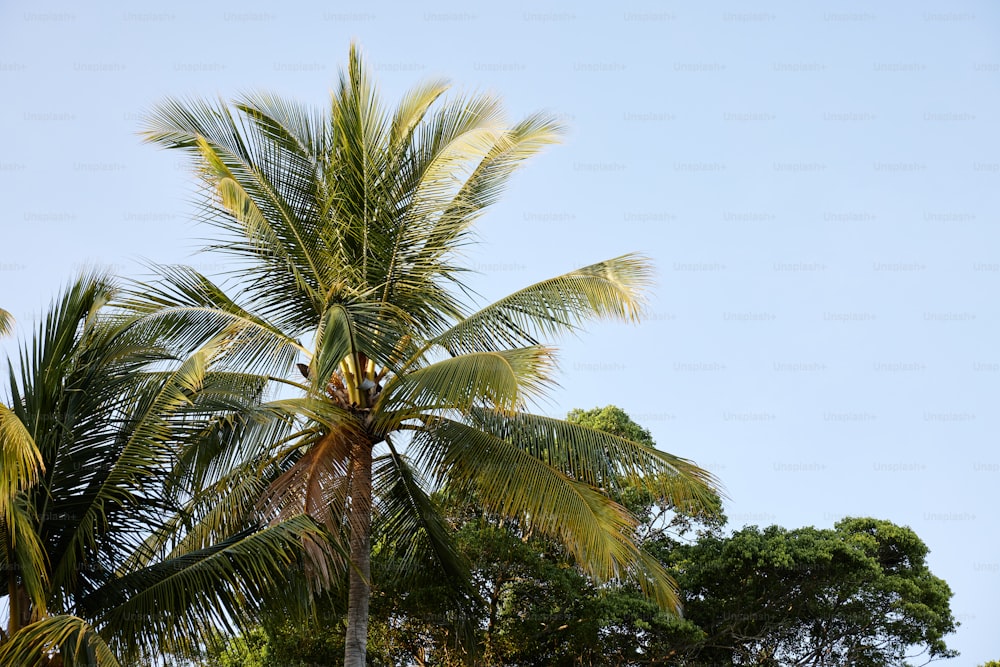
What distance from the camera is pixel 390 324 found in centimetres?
1086

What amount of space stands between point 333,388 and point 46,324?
13.2 feet

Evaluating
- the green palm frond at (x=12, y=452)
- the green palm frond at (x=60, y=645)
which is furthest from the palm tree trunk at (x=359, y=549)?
the green palm frond at (x=12, y=452)

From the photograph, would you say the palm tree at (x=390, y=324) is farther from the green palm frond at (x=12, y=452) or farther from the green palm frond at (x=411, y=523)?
the green palm frond at (x=12, y=452)

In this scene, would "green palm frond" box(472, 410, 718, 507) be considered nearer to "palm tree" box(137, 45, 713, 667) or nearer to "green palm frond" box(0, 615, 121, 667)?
"palm tree" box(137, 45, 713, 667)

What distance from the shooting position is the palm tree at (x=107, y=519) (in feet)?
23.3

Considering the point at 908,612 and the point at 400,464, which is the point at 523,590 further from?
the point at 908,612

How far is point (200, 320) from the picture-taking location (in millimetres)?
10539

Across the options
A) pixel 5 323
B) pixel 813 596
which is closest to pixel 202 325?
pixel 5 323

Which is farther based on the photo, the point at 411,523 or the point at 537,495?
the point at 411,523

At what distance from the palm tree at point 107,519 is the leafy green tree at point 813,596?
1026 cm

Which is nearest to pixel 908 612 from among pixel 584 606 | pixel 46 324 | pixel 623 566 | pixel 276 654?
pixel 584 606

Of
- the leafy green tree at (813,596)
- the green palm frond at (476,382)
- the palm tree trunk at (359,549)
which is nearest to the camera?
the green palm frond at (476,382)

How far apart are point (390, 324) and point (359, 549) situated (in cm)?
245

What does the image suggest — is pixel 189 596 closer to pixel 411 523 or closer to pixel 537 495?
pixel 537 495
